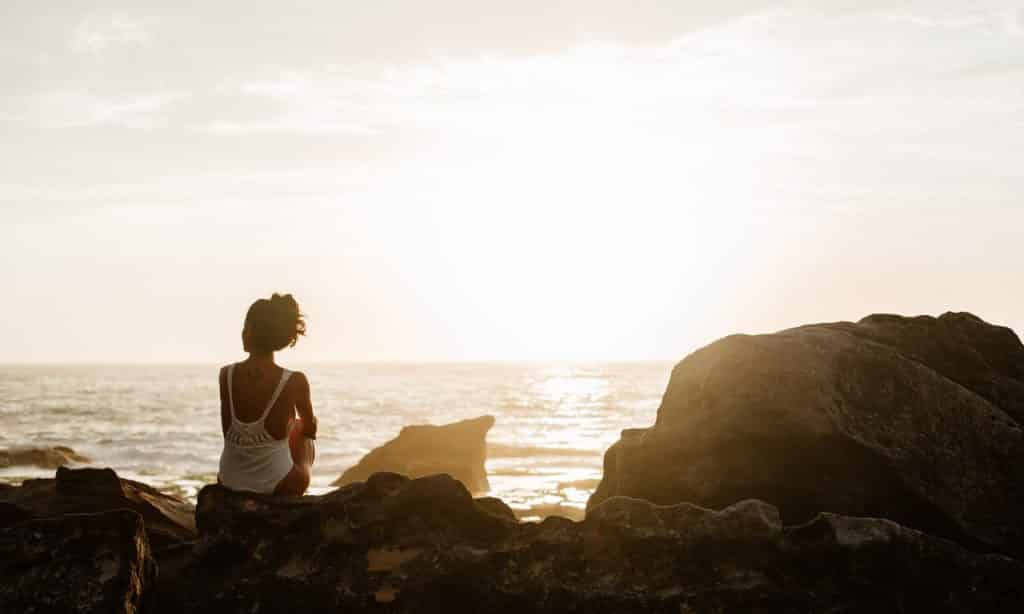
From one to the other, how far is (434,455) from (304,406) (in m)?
21.4

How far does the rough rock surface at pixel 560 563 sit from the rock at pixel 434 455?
21.0 m

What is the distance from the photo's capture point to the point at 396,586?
18.8ft

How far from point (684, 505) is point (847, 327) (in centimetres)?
373

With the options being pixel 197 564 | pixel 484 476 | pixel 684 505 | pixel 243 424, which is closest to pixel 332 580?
pixel 197 564

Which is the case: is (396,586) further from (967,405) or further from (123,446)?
(123,446)

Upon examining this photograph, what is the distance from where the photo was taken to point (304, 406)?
7.13 metres

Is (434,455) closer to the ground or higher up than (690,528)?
closer to the ground

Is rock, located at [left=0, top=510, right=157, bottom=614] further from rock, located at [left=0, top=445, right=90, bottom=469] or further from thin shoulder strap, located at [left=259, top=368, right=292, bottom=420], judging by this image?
rock, located at [left=0, top=445, right=90, bottom=469]

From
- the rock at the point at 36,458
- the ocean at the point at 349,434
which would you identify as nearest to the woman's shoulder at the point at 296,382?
the ocean at the point at 349,434

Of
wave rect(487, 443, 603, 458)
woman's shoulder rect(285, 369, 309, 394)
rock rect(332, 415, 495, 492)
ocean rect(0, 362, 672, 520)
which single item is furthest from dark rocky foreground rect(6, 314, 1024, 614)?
wave rect(487, 443, 603, 458)

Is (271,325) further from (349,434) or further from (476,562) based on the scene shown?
(349,434)

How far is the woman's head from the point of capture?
7000 mm

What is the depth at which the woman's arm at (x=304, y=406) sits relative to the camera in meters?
7.03

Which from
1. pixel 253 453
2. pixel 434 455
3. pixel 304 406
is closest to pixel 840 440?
pixel 304 406
